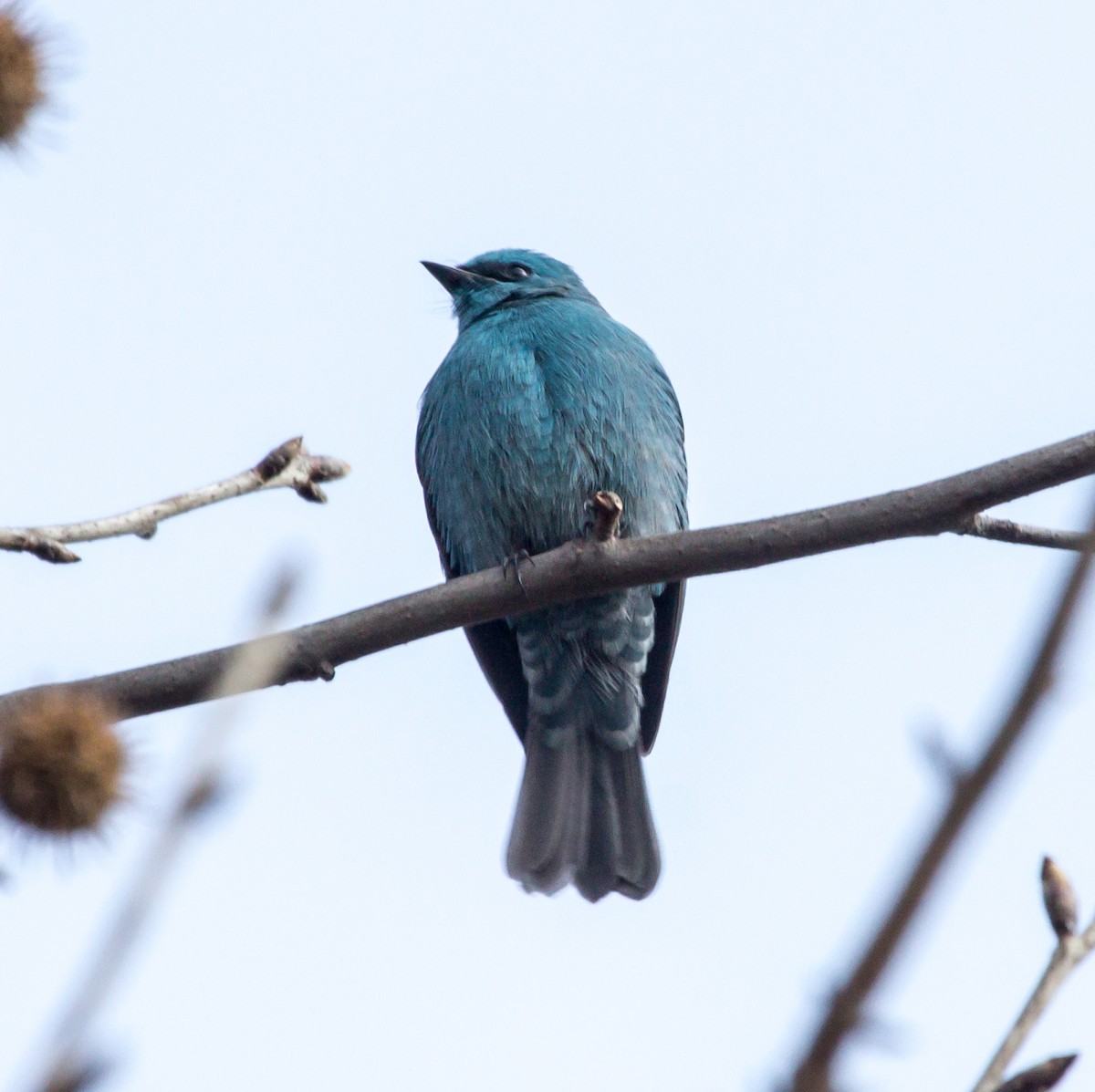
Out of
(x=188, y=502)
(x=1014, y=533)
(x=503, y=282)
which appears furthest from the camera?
(x=503, y=282)

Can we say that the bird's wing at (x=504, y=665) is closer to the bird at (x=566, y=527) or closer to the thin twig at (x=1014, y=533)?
the bird at (x=566, y=527)

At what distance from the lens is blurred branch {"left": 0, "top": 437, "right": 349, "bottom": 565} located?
348 centimetres

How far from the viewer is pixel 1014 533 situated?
422cm

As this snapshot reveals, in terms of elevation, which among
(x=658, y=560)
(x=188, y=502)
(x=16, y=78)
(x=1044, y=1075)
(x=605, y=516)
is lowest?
(x=1044, y=1075)

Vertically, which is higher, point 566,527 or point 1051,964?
point 566,527

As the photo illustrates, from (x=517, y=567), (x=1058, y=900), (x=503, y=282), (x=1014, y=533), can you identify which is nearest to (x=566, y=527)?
(x=517, y=567)

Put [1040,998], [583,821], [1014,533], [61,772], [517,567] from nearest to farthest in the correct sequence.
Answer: [1040,998], [61,772], [1014,533], [517,567], [583,821]

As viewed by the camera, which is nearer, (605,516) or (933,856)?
(933,856)

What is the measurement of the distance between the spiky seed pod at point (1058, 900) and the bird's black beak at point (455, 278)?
5721mm

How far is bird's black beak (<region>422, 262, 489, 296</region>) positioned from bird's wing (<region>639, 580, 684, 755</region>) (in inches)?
81.2

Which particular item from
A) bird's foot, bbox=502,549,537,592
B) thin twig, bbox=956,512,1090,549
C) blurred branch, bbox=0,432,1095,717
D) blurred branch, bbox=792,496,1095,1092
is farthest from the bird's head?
blurred branch, bbox=792,496,1095,1092

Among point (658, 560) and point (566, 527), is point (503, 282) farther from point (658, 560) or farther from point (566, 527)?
point (658, 560)

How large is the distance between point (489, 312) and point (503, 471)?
135 cm

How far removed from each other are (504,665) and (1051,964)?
497 cm
